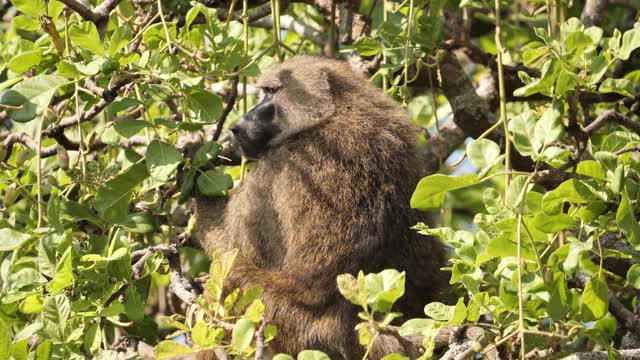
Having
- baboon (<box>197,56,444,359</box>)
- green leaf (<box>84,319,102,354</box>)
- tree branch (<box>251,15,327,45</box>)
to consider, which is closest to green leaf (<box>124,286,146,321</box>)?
green leaf (<box>84,319,102,354</box>)

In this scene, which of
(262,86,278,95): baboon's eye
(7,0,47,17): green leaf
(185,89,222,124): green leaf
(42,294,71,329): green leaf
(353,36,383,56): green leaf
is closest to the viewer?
(42,294,71,329): green leaf

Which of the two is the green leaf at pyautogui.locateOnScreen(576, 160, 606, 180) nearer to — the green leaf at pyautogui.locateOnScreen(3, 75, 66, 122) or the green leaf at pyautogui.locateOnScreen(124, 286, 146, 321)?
the green leaf at pyautogui.locateOnScreen(124, 286, 146, 321)

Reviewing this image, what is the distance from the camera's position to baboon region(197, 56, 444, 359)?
4328 mm

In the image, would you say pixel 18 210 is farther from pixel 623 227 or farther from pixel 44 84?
pixel 623 227

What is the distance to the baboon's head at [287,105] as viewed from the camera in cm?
499

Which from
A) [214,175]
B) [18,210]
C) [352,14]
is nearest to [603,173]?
[214,175]

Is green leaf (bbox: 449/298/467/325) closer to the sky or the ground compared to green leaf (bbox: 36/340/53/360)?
closer to the sky

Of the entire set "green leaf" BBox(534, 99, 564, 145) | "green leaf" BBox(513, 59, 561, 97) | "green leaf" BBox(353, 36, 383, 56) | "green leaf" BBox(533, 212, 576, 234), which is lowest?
"green leaf" BBox(353, 36, 383, 56)

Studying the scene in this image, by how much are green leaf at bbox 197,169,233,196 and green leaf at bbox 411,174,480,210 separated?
1387 millimetres

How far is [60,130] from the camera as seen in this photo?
14.3 ft

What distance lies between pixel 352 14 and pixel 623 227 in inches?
119

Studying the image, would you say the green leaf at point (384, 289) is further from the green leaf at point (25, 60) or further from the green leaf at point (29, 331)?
the green leaf at point (25, 60)

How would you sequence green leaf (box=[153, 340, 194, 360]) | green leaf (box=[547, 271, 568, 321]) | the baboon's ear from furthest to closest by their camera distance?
1. the baboon's ear
2. green leaf (box=[547, 271, 568, 321])
3. green leaf (box=[153, 340, 194, 360])

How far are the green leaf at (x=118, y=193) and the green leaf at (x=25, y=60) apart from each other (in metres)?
0.63
